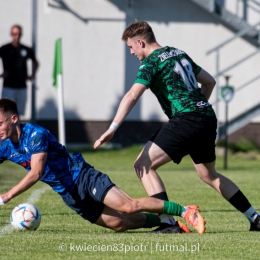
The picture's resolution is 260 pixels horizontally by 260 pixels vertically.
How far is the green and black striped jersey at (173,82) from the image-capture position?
25.5ft

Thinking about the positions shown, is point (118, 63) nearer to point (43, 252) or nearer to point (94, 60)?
point (94, 60)

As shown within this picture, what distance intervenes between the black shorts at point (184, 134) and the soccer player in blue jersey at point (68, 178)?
519 millimetres

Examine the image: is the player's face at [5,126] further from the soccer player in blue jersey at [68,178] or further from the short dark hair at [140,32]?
the short dark hair at [140,32]

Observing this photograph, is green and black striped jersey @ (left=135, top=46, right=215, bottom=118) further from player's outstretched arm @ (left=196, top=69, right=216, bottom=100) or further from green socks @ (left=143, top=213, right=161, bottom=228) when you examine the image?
green socks @ (left=143, top=213, right=161, bottom=228)

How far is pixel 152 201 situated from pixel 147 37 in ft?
5.01

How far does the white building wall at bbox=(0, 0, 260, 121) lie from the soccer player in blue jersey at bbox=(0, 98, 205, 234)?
16208 mm

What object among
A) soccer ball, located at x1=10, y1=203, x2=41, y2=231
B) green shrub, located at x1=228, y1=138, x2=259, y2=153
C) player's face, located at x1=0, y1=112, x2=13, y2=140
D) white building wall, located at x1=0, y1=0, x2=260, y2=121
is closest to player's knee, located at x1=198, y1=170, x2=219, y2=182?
soccer ball, located at x1=10, y1=203, x2=41, y2=231

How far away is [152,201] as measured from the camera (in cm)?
755

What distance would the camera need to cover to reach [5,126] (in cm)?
734

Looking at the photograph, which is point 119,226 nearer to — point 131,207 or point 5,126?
point 131,207

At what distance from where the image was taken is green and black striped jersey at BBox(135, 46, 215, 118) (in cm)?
777

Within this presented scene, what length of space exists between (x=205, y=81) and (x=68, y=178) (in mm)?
1718

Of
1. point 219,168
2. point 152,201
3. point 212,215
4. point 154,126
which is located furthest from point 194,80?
point 154,126

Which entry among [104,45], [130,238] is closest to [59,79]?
[104,45]
